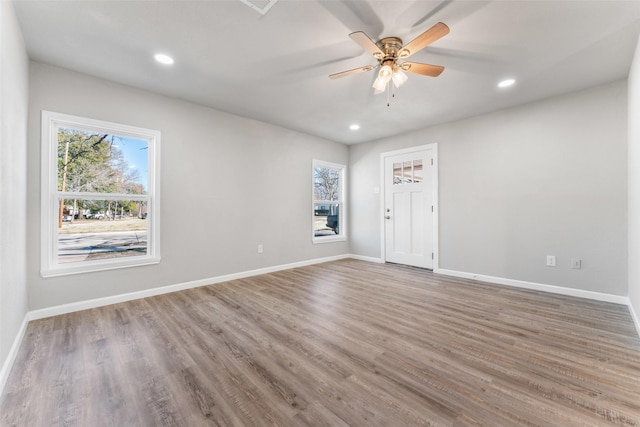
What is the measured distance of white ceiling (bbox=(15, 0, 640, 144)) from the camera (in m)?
1.94

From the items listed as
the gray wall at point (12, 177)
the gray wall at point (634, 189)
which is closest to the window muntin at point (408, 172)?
the gray wall at point (634, 189)

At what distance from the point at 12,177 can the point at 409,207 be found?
489 cm

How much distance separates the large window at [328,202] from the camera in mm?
5325

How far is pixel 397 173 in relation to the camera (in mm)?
5078

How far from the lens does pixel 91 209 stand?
9.76 ft

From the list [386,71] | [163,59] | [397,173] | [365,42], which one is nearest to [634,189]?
[386,71]

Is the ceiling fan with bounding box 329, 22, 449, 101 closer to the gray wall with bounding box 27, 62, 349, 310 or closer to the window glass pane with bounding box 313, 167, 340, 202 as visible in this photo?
the gray wall with bounding box 27, 62, 349, 310

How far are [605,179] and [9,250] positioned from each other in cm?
566

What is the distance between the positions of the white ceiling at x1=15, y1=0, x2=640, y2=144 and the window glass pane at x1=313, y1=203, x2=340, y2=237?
2334mm

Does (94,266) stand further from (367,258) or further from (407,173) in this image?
(407,173)

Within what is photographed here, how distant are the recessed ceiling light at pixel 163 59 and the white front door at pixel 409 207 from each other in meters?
3.80

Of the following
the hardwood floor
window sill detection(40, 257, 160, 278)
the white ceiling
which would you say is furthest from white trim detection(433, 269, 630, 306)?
window sill detection(40, 257, 160, 278)

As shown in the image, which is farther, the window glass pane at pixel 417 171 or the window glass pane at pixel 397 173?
the window glass pane at pixel 397 173

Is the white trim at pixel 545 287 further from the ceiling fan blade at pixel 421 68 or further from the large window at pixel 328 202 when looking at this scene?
the ceiling fan blade at pixel 421 68
